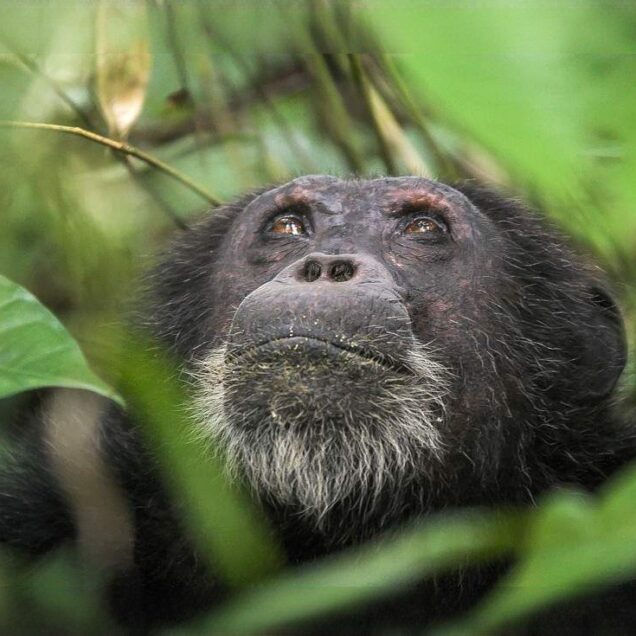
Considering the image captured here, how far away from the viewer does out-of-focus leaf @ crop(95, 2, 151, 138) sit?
12.9ft

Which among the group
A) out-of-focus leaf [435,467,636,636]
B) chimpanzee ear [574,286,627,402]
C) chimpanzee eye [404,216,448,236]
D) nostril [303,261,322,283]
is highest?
out-of-focus leaf [435,467,636,636]

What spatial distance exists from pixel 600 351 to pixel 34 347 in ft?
6.83

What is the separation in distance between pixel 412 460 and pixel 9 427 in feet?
6.18

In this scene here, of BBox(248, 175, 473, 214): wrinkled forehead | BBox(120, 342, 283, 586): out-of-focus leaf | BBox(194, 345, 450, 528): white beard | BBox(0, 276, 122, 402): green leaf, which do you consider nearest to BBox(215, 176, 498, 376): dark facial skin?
BBox(248, 175, 473, 214): wrinkled forehead

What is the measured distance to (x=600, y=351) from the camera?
3715 mm

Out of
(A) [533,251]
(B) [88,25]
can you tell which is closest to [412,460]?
(A) [533,251]

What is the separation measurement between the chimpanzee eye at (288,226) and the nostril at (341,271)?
49cm

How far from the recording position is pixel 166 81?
5180 millimetres

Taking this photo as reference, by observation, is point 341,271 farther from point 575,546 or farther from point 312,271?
A: point 575,546

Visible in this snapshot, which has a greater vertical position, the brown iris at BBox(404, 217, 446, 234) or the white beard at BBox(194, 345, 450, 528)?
the brown iris at BBox(404, 217, 446, 234)

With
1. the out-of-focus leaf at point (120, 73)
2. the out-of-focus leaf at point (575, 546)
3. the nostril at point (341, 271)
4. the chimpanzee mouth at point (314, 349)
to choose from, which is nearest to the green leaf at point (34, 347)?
the chimpanzee mouth at point (314, 349)

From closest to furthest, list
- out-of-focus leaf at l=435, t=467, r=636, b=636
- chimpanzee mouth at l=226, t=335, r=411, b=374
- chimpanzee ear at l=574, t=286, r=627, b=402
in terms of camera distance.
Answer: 1. out-of-focus leaf at l=435, t=467, r=636, b=636
2. chimpanzee mouth at l=226, t=335, r=411, b=374
3. chimpanzee ear at l=574, t=286, r=627, b=402

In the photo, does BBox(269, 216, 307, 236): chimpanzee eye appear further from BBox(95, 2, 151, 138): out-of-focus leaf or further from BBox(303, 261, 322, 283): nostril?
BBox(95, 2, 151, 138): out-of-focus leaf

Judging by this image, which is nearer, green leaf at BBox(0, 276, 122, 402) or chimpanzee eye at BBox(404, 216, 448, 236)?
green leaf at BBox(0, 276, 122, 402)
